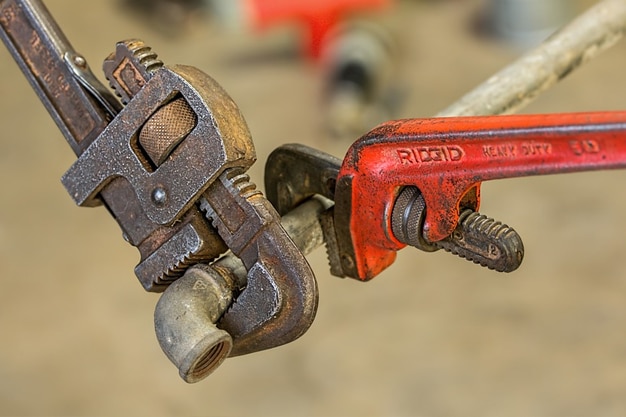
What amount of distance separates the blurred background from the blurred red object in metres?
0.35

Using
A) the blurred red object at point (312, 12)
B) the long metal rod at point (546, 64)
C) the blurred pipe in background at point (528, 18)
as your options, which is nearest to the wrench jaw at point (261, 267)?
the long metal rod at point (546, 64)

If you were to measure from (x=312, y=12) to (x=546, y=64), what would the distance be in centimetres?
245

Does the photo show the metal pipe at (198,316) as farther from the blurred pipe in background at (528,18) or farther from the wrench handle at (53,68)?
the blurred pipe in background at (528,18)

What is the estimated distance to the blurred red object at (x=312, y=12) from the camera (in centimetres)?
360

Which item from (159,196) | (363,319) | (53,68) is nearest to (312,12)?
(363,319)

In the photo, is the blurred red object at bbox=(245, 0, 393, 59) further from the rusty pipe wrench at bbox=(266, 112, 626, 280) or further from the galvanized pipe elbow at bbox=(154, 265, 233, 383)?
the galvanized pipe elbow at bbox=(154, 265, 233, 383)

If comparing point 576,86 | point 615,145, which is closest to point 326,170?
point 615,145

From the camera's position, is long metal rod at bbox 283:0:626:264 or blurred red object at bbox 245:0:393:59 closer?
long metal rod at bbox 283:0:626:264

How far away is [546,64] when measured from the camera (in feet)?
4.10

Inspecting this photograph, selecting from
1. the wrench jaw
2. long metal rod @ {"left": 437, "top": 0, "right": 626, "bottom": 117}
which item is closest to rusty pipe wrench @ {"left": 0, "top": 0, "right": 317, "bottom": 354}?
the wrench jaw

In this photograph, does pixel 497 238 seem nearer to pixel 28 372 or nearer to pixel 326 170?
pixel 326 170

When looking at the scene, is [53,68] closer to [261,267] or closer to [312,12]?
[261,267]

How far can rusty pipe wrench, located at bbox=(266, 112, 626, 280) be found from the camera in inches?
31.3

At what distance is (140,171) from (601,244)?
2.03m
